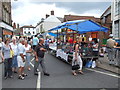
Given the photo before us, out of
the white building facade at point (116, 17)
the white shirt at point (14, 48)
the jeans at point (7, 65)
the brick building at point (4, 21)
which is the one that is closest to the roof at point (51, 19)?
the brick building at point (4, 21)

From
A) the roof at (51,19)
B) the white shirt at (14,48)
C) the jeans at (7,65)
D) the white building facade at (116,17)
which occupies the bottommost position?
the jeans at (7,65)

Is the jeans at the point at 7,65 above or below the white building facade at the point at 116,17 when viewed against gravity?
below

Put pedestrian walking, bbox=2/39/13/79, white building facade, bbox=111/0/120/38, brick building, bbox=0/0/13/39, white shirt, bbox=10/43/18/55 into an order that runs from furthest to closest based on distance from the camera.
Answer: brick building, bbox=0/0/13/39 → white building facade, bbox=111/0/120/38 → white shirt, bbox=10/43/18/55 → pedestrian walking, bbox=2/39/13/79

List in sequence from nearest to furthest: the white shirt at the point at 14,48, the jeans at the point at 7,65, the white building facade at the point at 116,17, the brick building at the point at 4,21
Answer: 1. the jeans at the point at 7,65
2. the white shirt at the point at 14,48
3. the white building facade at the point at 116,17
4. the brick building at the point at 4,21

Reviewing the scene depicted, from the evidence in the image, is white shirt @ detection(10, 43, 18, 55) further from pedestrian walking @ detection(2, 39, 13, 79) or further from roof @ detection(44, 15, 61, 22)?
roof @ detection(44, 15, 61, 22)

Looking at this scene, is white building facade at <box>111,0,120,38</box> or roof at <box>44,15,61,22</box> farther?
roof at <box>44,15,61,22</box>

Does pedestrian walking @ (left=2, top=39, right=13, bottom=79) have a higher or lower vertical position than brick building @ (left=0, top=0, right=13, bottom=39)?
lower

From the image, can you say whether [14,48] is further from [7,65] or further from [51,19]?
[51,19]

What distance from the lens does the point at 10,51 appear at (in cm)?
661

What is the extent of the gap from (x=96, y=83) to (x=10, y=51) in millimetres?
3784

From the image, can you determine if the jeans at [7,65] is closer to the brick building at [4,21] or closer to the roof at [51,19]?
the brick building at [4,21]

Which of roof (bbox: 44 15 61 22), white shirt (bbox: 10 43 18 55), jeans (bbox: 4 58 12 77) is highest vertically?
roof (bbox: 44 15 61 22)

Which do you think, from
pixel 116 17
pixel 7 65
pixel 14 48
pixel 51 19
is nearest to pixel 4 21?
pixel 116 17

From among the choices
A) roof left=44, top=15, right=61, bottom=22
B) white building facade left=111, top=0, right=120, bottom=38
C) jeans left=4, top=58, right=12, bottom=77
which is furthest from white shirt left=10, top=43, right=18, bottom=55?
roof left=44, top=15, right=61, bottom=22
